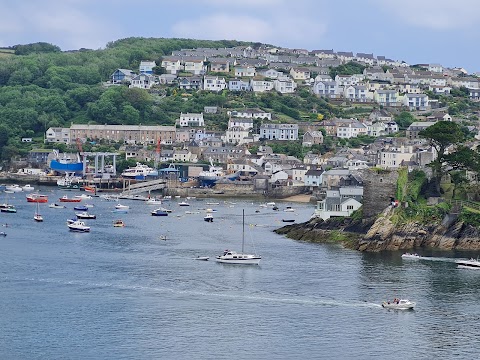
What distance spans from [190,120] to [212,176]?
57.9 ft

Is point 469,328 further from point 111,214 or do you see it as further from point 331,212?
point 111,214

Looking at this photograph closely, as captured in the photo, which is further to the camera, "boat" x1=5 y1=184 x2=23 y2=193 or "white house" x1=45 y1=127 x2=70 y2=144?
"white house" x1=45 y1=127 x2=70 y2=144

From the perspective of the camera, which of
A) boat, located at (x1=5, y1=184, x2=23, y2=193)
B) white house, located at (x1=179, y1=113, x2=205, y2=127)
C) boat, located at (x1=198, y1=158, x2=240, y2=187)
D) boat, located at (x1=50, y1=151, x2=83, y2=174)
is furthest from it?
white house, located at (x1=179, y1=113, x2=205, y2=127)

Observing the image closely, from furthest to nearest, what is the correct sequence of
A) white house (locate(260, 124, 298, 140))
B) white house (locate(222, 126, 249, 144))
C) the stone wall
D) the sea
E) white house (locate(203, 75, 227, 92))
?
white house (locate(203, 75, 227, 92)) → white house (locate(260, 124, 298, 140)) → white house (locate(222, 126, 249, 144)) → the stone wall → the sea

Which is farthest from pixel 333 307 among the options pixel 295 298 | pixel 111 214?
pixel 111 214

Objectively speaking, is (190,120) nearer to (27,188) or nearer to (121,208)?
(27,188)

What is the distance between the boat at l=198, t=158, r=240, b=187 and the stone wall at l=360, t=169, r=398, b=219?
31.7 metres

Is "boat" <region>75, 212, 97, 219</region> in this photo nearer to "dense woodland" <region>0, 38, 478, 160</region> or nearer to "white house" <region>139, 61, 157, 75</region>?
"dense woodland" <region>0, 38, 478, 160</region>

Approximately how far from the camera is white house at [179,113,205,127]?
318 feet

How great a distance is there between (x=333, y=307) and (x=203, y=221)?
24.6 m

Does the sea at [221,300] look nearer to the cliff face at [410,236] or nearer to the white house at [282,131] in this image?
the cliff face at [410,236]

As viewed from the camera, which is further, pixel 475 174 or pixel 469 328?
pixel 475 174

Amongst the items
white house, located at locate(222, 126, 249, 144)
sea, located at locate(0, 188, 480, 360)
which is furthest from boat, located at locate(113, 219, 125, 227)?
white house, located at locate(222, 126, 249, 144)

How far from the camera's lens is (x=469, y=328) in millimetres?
31781
